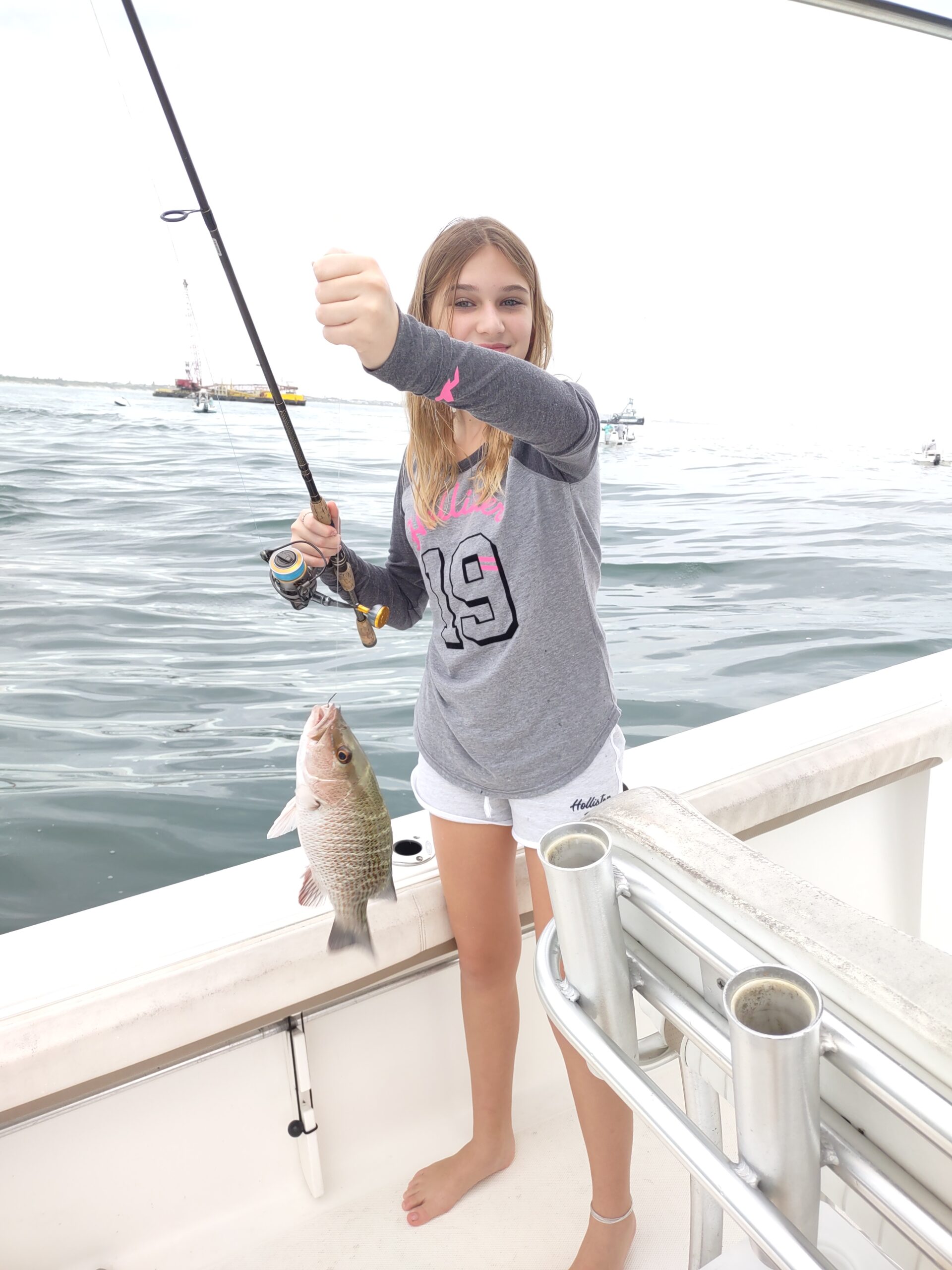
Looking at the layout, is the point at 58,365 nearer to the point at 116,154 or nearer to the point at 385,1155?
the point at 116,154

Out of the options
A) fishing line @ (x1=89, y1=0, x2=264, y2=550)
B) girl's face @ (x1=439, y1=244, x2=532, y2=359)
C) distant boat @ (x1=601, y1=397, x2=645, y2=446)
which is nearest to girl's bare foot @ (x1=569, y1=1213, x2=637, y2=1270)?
girl's face @ (x1=439, y1=244, x2=532, y2=359)

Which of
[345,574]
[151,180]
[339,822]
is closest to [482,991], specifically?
[339,822]

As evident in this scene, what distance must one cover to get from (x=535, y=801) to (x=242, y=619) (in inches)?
123

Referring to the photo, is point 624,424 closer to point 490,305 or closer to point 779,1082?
point 490,305

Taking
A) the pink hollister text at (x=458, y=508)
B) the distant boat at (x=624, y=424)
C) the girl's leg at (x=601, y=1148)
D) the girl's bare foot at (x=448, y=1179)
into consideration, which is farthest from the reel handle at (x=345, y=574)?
the distant boat at (x=624, y=424)

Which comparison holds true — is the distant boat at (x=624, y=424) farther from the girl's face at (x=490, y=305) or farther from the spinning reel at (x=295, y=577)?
the spinning reel at (x=295, y=577)

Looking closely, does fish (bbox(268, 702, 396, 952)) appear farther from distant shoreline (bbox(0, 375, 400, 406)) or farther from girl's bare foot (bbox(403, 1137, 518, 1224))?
distant shoreline (bbox(0, 375, 400, 406))

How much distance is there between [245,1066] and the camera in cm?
147

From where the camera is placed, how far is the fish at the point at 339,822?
1183mm

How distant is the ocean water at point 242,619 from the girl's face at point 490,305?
396mm

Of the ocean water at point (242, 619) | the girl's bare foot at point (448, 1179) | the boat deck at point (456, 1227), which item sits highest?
the ocean water at point (242, 619)

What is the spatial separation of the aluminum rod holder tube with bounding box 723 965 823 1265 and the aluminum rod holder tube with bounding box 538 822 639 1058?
115mm

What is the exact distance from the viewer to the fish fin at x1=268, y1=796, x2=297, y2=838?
122 cm

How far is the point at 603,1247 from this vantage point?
4.71ft
